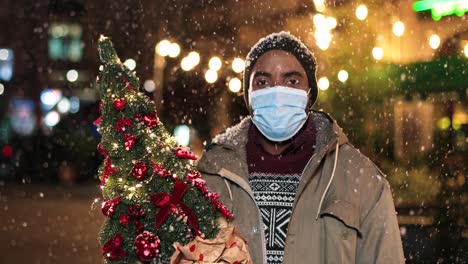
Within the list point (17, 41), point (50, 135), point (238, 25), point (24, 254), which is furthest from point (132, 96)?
point (17, 41)

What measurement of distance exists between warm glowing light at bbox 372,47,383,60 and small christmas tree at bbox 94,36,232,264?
52.6 ft

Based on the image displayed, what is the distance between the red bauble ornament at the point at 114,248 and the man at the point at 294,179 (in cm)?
65

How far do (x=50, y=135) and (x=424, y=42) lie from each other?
34934mm

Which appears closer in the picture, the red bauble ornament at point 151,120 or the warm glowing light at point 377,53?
the red bauble ornament at point 151,120

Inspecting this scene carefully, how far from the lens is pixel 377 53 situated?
63.2ft

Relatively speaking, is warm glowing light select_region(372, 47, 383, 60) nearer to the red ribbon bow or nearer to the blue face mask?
the blue face mask

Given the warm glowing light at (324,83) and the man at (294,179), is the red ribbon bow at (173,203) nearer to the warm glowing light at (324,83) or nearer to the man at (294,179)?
the man at (294,179)

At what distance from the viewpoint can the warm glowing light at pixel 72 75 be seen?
68.9 metres

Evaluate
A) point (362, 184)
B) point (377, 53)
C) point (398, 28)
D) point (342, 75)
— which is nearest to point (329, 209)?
point (362, 184)

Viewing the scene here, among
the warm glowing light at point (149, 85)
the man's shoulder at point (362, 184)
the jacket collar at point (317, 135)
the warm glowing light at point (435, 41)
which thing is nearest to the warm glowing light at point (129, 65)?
the jacket collar at point (317, 135)

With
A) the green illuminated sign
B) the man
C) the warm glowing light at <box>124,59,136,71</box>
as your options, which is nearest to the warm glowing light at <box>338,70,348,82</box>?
the warm glowing light at <box>124,59,136,71</box>

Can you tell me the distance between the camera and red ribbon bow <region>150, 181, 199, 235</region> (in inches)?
132

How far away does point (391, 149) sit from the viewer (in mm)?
20969

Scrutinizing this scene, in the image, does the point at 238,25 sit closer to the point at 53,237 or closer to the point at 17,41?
the point at 53,237
